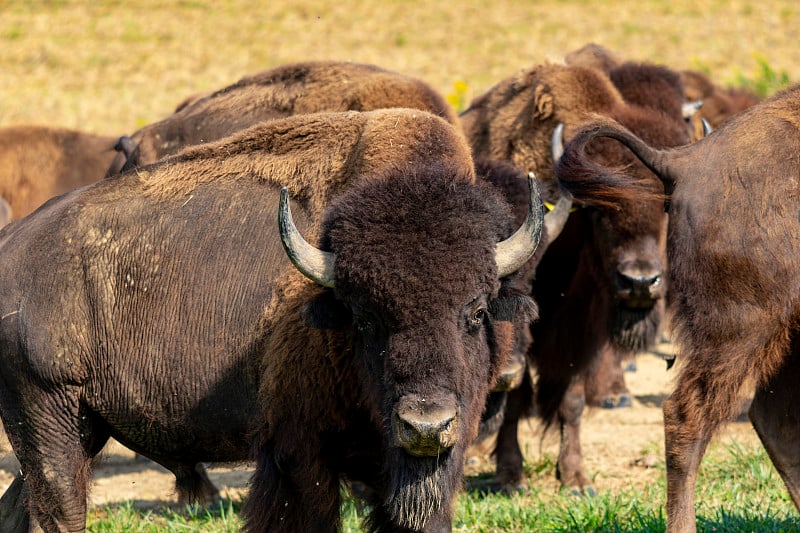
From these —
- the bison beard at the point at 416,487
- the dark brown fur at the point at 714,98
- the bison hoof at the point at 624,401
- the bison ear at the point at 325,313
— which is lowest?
the bison hoof at the point at 624,401

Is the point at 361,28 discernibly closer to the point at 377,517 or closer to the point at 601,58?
the point at 601,58

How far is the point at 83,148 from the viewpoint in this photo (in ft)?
42.2

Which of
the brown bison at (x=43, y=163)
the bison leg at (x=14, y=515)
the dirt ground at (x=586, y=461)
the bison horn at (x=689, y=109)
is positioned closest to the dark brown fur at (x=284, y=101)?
the dirt ground at (x=586, y=461)

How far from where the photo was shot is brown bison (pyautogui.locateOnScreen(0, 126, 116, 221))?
12297 millimetres

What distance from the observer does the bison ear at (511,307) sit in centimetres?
453

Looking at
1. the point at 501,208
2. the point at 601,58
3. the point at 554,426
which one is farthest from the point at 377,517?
the point at 601,58

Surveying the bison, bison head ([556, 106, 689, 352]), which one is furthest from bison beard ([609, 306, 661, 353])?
the bison

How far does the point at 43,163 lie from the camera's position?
1259 centimetres

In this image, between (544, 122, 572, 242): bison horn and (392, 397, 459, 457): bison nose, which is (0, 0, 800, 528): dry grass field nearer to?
(544, 122, 572, 242): bison horn

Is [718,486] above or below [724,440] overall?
above

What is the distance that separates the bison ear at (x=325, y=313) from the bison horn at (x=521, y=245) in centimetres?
66

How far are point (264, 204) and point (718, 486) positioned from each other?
3533 millimetres

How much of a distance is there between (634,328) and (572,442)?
3.16ft

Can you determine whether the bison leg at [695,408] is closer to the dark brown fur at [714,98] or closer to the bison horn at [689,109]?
the bison horn at [689,109]
